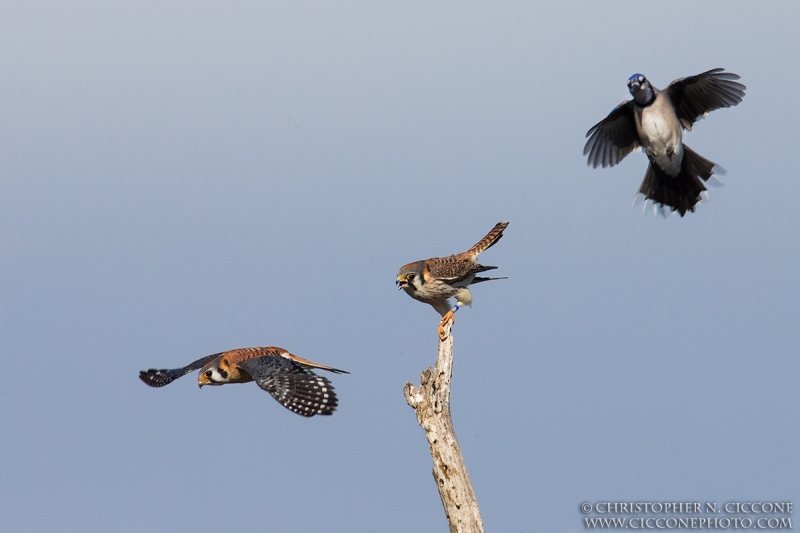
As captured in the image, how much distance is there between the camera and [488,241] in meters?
9.91

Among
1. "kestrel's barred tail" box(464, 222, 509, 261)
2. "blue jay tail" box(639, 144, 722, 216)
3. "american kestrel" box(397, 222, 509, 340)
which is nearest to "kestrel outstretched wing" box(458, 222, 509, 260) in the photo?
"kestrel's barred tail" box(464, 222, 509, 261)

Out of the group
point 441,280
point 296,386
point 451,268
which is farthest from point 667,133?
point 296,386

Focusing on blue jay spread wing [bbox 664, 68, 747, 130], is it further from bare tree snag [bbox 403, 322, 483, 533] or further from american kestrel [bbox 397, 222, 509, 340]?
bare tree snag [bbox 403, 322, 483, 533]

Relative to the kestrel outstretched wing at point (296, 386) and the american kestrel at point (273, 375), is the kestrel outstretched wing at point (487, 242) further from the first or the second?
the kestrel outstretched wing at point (296, 386)

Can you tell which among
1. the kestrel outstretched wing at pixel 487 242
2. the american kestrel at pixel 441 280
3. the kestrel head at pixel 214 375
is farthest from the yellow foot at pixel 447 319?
the kestrel head at pixel 214 375

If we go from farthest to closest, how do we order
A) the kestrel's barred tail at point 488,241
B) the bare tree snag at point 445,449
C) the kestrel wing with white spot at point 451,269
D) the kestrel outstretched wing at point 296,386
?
the kestrel's barred tail at point 488,241 < the kestrel wing with white spot at point 451,269 < the kestrel outstretched wing at point 296,386 < the bare tree snag at point 445,449

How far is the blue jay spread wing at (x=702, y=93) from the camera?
29.3 ft

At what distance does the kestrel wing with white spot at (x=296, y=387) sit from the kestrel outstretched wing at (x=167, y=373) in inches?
72.6

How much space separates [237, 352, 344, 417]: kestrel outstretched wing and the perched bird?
4375 mm

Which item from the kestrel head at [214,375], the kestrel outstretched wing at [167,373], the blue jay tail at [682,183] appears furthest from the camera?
the kestrel outstretched wing at [167,373]

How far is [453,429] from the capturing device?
22.8 feet

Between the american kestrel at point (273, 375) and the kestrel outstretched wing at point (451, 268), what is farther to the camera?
the kestrel outstretched wing at point (451, 268)

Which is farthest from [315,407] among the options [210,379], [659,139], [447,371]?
[659,139]

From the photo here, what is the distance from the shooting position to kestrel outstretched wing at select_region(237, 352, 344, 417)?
760 centimetres
